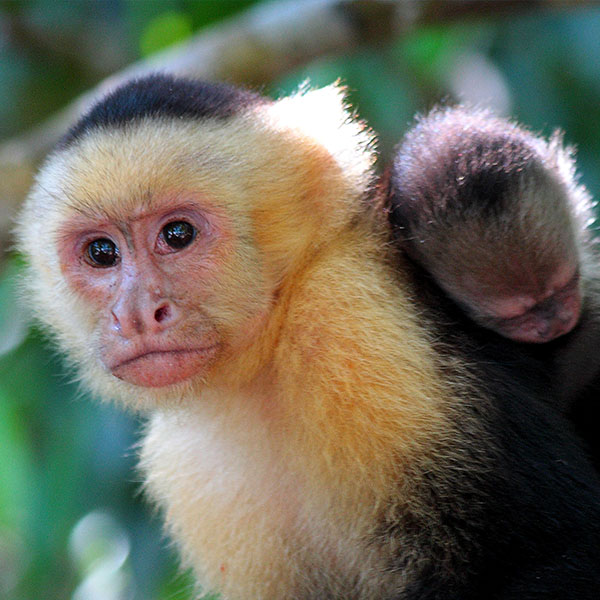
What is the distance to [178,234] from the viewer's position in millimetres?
2684

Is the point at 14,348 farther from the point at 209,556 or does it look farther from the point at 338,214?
the point at 338,214

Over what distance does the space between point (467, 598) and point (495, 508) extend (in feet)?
0.79

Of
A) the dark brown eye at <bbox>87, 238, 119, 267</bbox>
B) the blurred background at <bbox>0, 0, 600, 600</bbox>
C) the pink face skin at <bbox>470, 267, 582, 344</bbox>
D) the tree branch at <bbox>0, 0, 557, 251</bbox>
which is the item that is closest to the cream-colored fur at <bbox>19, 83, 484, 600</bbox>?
the dark brown eye at <bbox>87, 238, 119, 267</bbox>

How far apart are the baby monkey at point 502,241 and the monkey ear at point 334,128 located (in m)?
0.16

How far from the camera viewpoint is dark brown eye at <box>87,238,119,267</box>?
2785 mm

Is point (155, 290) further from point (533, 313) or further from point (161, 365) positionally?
point (533, 313)

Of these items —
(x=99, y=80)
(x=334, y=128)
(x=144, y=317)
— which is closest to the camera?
(x=144, y=317)

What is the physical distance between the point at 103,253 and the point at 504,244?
121cm

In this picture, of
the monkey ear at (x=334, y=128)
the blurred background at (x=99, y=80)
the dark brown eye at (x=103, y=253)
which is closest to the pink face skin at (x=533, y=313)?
the monkey ear at (x=334, y=128)

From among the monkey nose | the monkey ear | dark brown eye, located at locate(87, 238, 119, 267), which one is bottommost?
the monkey nose

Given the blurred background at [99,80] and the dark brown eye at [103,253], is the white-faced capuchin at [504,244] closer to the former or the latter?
the dark brown eye at [103,253]

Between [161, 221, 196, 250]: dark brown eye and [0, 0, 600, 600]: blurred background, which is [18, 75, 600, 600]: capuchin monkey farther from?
[0, 0, 600, 600]: blurred background

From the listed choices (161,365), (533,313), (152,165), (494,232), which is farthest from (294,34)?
(161,365)

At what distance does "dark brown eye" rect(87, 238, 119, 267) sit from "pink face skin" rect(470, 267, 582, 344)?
1.10 metres
